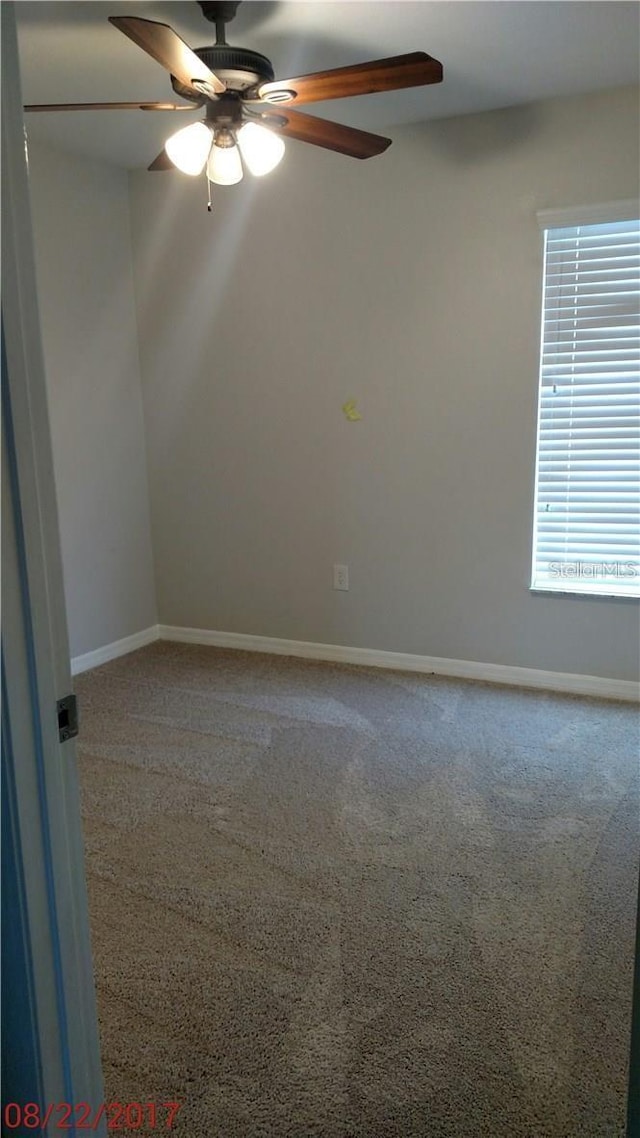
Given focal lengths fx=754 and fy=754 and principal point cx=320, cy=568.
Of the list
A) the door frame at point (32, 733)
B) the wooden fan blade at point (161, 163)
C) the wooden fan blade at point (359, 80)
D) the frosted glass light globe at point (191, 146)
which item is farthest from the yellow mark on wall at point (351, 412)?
the door frame at point (32, 733)

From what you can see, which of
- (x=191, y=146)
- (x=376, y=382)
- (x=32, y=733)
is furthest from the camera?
(x=376, y=382)

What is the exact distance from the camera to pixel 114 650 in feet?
13.1

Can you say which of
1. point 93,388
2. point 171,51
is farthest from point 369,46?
point 93,388

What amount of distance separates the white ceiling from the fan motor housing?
28 centimetres

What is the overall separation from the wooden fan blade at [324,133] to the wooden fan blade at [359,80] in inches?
6.2

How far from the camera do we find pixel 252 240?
3.63m

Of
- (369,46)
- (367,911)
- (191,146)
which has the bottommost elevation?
(367,911)

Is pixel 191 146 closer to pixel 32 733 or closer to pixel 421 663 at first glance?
pixel 32 733

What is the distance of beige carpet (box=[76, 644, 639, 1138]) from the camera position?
1.46 meters

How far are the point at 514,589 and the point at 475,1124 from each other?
2.30 m

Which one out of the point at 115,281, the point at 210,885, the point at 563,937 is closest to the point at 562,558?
the point at 563,937

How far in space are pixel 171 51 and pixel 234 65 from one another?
301mm

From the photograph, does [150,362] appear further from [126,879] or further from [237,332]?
[126,879]

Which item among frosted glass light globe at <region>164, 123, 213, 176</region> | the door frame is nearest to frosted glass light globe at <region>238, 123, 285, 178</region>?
frosted glass light globe at <region>164, 123, 213, 176</region>
